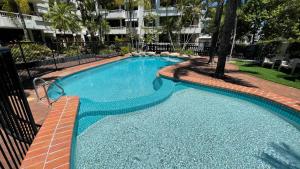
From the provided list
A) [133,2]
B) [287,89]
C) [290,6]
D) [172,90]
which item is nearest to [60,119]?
[172,90]

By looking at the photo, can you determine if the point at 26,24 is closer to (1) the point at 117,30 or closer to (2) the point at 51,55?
(2) the point at 51,55

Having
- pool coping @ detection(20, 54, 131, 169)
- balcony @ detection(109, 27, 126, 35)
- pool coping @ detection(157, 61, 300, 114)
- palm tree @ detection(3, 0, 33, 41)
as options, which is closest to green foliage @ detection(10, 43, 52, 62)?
palm tree @ detection(3, 0, 33, 41)

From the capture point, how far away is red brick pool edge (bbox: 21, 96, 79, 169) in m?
2.55

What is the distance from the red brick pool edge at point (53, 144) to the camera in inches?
100

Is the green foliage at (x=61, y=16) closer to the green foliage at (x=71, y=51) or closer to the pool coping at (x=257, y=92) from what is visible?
the green foliage at (x=71, y=51)

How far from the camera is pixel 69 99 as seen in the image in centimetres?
525

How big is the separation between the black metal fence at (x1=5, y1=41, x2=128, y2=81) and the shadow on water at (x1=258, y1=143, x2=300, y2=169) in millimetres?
10421

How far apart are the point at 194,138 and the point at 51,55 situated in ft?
47.1

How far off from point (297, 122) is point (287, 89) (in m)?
2.58

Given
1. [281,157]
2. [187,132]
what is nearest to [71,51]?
[187,132]

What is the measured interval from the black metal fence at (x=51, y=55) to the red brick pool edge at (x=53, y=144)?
6111mm

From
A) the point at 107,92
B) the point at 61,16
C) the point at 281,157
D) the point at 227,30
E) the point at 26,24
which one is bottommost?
the point at 281,157

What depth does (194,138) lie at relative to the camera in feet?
14.2

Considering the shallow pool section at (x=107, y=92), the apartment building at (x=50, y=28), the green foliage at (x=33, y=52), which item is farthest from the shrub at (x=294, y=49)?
the green foliage at (x=33, y=52)
